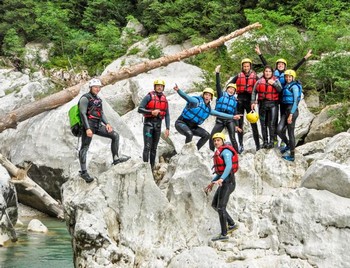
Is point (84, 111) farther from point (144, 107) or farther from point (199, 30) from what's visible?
point (199, 30)

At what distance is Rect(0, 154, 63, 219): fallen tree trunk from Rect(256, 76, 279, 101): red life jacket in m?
8.06

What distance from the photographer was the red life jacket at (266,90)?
10547 millimetres

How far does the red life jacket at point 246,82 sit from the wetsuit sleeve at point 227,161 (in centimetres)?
285

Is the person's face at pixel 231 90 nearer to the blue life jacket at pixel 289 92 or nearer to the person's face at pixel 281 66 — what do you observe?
the blue life jacket at pixel 289 92

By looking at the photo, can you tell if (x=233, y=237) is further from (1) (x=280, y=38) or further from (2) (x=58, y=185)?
(1) (x=280, y=38)

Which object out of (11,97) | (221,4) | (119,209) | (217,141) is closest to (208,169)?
(217,141)

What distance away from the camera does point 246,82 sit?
11125 mm

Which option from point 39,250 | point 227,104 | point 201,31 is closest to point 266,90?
point 227,104

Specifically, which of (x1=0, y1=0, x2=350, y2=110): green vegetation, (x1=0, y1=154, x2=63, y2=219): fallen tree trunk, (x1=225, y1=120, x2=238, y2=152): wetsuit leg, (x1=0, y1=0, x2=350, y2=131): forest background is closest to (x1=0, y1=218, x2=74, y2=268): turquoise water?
(x1=0, y1=154, x2=63, y2=219): fallen tree trunk

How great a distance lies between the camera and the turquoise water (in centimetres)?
1137

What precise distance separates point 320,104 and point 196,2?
39.5 feet

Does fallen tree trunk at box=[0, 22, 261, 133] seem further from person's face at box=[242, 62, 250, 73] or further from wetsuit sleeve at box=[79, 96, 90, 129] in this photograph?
person's face at box=[242, 62, 250, 73]

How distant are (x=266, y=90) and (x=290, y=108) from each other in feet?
2.07

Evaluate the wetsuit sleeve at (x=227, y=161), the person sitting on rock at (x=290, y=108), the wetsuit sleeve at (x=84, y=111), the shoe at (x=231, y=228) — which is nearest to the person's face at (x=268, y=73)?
the person sitting on rock at (x=290, y=108)
